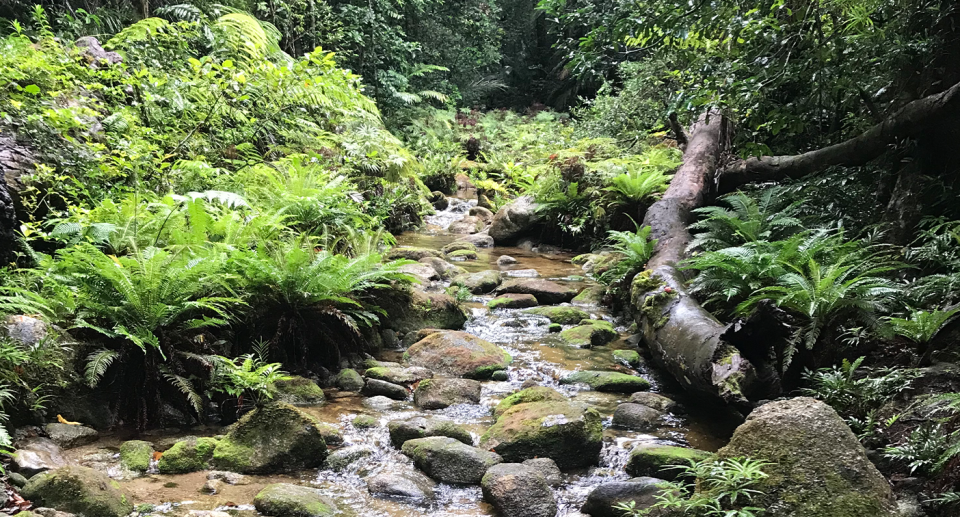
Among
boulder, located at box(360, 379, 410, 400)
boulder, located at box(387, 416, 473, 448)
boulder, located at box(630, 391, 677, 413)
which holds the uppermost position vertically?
A: boulder, located at box(630, 391, 677, 413)

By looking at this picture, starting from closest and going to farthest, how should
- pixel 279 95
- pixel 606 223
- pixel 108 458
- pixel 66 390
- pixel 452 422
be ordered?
1. pixel 108 458
2. pixel 66 390
3. pixel 452 422
4. pixel 279 95
5. pixel 606 223

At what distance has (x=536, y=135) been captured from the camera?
66.8ft

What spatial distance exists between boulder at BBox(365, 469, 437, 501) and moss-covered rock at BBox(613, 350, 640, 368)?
8.55 ft

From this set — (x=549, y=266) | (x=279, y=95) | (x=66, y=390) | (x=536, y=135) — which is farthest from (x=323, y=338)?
(x=536, y=135)

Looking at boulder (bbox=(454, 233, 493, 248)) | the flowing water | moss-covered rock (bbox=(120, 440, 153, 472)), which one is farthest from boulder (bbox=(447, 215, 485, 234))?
moss-covered rock (bbox=(120, 440, 153, 472))

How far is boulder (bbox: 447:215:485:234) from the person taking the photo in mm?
12145

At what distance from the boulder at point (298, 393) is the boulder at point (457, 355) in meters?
1.03

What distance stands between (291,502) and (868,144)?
5402 millimetres

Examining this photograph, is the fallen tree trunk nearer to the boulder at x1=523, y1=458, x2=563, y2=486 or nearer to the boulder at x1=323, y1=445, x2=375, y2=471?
the boulder at x1=523, y1=458, x2=563, y2=486

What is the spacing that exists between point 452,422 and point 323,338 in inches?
57.2

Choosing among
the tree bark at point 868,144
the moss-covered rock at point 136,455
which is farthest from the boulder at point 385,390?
the tree bark at point 868,144

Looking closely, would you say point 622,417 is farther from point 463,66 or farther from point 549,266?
point 463,66

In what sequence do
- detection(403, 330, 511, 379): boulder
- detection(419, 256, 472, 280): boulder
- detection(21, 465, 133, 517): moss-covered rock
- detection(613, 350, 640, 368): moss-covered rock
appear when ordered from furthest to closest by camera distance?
detection(419, 256, 472, 280): boulder
detection(613, 350, 640, 368): moss-covered rock
detection(403, 330, 511, 379): boulder
detection(21, 465, 133, 517): moss-covered rock

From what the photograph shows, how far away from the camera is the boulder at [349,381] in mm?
4449
